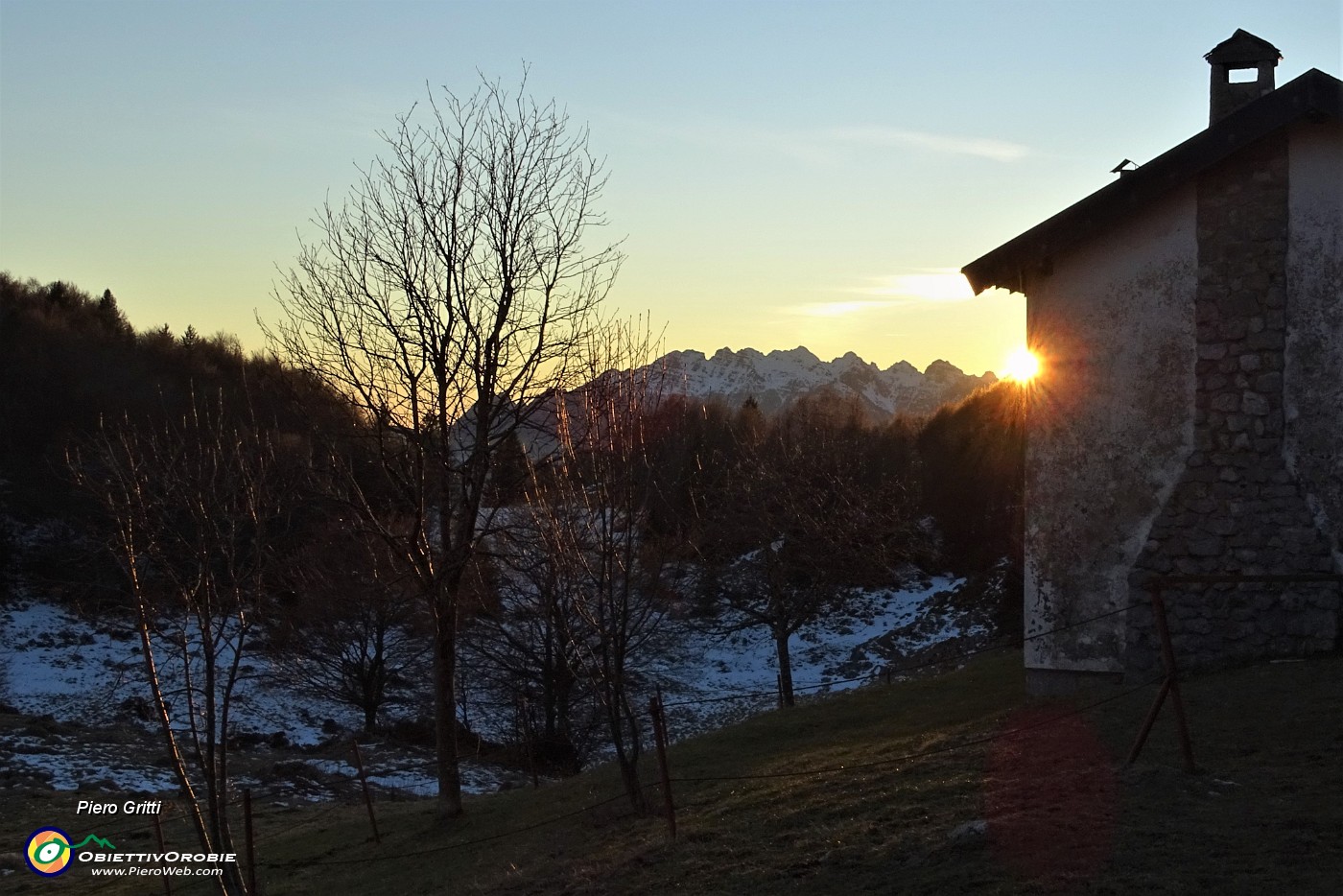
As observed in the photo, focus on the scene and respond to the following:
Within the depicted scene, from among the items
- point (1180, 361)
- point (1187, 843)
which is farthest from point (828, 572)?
point (1187, 843)

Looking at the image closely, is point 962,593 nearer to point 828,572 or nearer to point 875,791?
point 828,572

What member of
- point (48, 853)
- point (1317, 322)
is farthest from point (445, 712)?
point (1317, 322)

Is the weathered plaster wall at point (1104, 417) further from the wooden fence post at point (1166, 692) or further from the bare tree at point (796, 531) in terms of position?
the bare tree at point (796, 531)

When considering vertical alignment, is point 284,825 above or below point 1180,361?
below

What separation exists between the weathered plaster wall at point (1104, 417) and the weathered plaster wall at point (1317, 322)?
0.96 meters

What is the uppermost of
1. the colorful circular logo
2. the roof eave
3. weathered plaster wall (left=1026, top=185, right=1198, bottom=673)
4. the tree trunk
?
the roof eave

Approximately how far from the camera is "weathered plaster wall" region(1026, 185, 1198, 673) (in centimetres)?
1233

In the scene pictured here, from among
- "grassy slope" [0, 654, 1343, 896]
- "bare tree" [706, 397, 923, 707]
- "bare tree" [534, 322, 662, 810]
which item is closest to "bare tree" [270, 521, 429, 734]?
"bare tree" [706, 397, 923, 707]

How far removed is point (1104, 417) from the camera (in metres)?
12.8

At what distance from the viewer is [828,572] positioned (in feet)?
92.5

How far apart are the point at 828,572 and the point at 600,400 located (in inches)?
726

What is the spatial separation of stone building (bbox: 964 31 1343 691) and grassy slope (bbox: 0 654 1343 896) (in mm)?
948

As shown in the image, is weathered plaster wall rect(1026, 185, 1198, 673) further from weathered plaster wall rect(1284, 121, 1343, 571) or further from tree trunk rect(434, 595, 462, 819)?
tree trunk rect(434, 595, 462, 819)

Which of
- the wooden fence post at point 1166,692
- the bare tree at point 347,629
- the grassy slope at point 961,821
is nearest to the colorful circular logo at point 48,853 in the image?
the grassy slope at point 961,821
